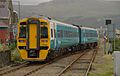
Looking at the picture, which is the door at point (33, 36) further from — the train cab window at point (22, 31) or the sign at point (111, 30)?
the sign at point (111, 30)

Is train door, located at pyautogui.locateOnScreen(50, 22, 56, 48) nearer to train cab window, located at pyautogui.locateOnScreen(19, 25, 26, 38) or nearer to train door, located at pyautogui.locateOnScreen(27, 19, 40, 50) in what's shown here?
train door, located at pyautogui.locateOnScreen(27, 19, 40, 50)

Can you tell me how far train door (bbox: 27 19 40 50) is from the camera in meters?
22.0

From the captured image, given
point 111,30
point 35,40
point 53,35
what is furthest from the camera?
point 111,30

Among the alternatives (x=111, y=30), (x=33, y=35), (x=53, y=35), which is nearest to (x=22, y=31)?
(x=33, y=35)

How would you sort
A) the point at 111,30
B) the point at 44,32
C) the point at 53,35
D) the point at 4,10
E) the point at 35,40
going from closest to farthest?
the point at 35,40, the point at 44,32, the point at 53,35, the point at 111,30, the point at 4,10

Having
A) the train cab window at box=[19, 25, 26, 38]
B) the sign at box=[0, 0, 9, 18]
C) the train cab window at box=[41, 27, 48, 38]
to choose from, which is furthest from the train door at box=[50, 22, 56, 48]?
the sign at box=[0, 0, 9, 18]

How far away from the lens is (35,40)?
72.6 feet

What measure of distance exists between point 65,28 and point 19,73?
487 inches

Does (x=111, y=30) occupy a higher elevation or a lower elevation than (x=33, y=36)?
higher

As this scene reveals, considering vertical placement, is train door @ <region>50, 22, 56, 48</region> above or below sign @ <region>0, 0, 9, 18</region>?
below

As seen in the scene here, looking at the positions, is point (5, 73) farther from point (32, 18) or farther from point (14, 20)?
point (14, 20)

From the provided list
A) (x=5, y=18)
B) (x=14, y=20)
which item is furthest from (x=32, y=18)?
(x=14, y=20)

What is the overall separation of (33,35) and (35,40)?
31 centimetres

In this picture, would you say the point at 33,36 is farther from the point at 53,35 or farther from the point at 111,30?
the point at 111,30
